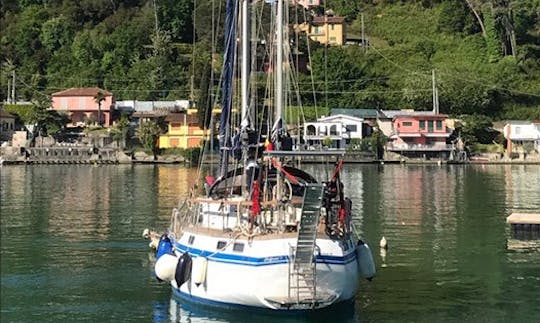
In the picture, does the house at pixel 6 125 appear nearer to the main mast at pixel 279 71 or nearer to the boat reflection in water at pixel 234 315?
the boat reflection in water at pixel 234 315

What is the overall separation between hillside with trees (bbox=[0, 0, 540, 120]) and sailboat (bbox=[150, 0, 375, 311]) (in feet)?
252

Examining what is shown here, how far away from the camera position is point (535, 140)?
10375 cm

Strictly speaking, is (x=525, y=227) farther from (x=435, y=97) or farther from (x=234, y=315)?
(x=435, y=97)

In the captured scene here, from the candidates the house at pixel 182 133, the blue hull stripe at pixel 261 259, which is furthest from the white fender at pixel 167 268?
the house at pixel 182 133

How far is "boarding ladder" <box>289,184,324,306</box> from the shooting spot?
782 inches

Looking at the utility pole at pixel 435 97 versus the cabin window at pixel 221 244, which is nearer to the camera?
the cabin window at pixel 221 244

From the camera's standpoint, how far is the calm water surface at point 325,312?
73.2 feet

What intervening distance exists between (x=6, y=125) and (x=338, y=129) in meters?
43.8

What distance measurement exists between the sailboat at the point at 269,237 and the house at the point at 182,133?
8026cm

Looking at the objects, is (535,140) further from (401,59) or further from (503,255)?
(503,255)

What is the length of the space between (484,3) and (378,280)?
103 m

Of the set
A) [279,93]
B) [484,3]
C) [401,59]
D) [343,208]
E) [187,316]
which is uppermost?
[484,3]

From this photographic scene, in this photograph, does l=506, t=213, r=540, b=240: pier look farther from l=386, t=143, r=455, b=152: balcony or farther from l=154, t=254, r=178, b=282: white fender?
l=386, t=143, r=455, b=152: balcony

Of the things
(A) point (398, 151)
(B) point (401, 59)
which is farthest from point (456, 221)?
(B) point (401, 59)
